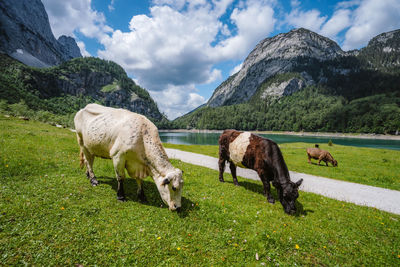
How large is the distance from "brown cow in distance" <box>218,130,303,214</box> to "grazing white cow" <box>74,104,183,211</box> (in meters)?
4.77

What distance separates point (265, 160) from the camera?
28.6 ft

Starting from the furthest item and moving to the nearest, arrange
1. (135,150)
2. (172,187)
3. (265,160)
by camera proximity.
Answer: (265,160), (135,150), (172,187)

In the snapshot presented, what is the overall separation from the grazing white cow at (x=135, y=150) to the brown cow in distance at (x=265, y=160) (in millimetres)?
4773

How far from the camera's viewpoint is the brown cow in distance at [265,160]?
7715 millimetres

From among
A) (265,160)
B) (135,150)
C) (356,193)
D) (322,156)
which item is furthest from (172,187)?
(322,156)

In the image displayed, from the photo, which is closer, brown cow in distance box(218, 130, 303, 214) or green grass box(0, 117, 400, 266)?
green grass box(0, 117, 400, 266)

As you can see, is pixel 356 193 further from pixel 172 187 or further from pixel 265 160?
pixel 172 187

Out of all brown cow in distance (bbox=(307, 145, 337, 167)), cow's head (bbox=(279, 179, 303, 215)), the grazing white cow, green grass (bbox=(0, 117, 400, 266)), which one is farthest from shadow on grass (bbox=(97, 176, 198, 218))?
brown cow in distance (bbox=(307, 145, 337, 167))

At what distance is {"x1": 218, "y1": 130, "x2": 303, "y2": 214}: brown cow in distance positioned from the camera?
25.3 ft

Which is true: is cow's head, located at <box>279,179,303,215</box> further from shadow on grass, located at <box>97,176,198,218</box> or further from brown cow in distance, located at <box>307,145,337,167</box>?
brown cow in distance, located at <box>307,145,337,167</box>

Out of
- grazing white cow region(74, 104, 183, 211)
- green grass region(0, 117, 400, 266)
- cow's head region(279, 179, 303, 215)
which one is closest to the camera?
green grass region(0, 117, 400, 266)

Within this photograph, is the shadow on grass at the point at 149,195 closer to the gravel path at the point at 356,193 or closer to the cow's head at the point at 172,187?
the cow's head at the point at 172,187

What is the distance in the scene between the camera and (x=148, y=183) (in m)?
9.47

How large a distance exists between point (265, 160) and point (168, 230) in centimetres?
571
